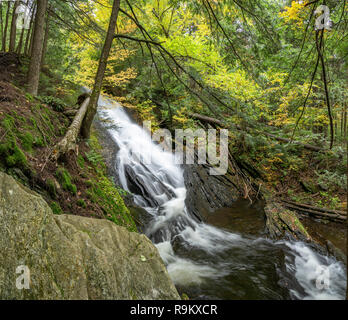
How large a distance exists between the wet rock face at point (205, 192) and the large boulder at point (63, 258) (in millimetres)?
4894

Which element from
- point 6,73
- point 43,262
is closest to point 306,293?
point 43,262

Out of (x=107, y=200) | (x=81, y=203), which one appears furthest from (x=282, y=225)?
(x=81, y=203)

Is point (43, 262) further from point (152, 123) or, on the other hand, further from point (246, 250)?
point (152, 123)

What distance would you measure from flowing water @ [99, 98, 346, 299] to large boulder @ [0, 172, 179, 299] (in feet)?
7.04

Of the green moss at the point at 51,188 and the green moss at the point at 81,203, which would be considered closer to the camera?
the green moss at the point at 51,188

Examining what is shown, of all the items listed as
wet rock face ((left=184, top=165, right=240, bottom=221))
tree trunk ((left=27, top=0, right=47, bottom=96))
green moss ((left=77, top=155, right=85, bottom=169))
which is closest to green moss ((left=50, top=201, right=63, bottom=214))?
green moss ((left=77, top=155, right=85, bottom=169))

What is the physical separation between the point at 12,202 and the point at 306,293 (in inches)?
225

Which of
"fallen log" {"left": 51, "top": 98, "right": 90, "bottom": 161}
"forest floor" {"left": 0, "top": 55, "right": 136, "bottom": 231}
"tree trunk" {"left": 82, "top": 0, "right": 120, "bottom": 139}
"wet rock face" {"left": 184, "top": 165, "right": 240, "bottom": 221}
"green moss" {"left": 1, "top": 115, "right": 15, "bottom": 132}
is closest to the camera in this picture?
"forest floor" {"left": 0, "top": 55, "right": 136, "bottom": 231}

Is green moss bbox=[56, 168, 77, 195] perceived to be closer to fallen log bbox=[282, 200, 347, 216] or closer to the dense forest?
the dense forest

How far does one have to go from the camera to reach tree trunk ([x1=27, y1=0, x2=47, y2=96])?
6.49 metres

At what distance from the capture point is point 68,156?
4.16m

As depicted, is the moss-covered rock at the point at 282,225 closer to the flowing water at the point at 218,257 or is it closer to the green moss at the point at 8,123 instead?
the flowing water at the point at 218,257

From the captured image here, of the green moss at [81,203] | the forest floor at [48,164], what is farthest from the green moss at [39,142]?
the green moss at [81,203]

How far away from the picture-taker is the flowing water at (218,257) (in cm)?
444
